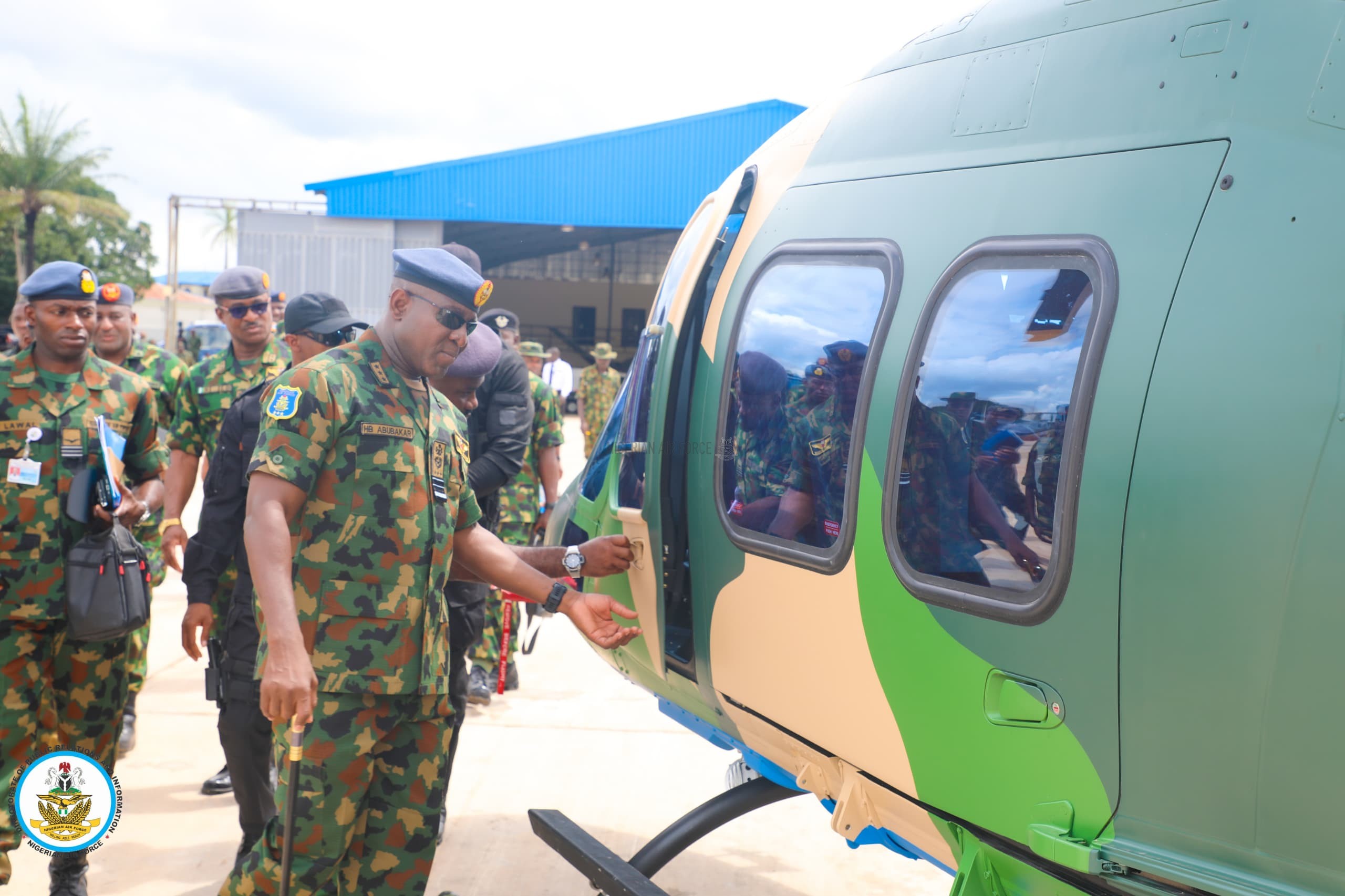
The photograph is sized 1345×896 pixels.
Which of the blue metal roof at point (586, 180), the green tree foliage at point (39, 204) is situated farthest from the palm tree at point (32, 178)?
the blue metal roof at point (586, 180)

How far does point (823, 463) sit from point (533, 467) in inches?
152

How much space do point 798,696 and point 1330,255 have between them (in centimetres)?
146

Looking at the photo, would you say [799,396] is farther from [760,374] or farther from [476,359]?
[476,359]

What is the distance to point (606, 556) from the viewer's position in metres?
3.20

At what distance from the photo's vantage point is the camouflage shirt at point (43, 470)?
11.2ft

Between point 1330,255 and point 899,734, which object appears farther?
point 899,734

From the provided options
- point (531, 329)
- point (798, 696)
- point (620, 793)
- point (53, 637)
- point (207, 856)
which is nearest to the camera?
point (798, 696)

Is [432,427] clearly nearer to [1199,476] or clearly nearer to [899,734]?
[899,734]

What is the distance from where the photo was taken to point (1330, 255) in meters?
1.67

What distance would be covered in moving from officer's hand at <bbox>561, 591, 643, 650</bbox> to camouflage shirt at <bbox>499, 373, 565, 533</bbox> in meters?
2.97

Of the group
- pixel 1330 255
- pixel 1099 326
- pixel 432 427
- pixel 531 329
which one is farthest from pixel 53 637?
pixel 531 329

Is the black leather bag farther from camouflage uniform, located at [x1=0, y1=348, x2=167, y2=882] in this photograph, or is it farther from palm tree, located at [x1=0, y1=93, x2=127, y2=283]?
palm tree, located at [x1=0, y1=93, x2=127, y2=283]

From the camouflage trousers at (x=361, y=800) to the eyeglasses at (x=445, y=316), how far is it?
0.97 meters

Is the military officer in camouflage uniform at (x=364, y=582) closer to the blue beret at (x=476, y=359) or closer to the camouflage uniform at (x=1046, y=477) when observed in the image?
the blue beret at (x=476, y=359)
